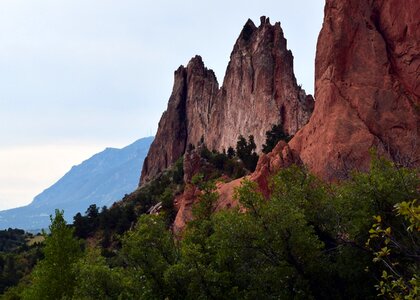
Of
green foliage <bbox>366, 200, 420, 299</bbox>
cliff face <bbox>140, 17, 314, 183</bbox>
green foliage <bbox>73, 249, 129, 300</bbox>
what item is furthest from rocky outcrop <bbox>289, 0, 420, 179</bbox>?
cliff face <bbox>140, 17, 314, 183</bbox>

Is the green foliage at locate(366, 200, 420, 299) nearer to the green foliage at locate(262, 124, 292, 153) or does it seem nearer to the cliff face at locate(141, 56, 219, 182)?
the green foliage at locate(262, 124, 292, 153)

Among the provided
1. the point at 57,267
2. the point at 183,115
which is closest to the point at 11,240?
the point at 183,115

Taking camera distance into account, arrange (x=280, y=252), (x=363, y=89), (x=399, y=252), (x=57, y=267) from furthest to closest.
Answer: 1. (x=363, y=89)
2. (x=57, y=267)
3. (x=280, y=252)
4. (x=399, y=252)

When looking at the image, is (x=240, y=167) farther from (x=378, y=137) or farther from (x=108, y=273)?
(x=108, y=273)

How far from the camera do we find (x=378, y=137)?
5016 centimetres

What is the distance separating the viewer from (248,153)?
89750 millimetres

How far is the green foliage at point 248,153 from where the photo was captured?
83019 mm

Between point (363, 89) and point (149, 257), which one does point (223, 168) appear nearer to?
point (363, 89)

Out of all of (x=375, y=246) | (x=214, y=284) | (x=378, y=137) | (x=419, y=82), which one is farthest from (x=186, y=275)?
(x=419, y=82)

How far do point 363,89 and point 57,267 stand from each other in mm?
38602

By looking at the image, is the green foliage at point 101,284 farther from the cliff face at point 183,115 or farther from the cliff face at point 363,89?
the cliff face at point 183,115

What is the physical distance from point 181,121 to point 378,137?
317ft

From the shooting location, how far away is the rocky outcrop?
49.5 metres

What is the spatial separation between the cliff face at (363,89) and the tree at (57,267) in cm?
2301
